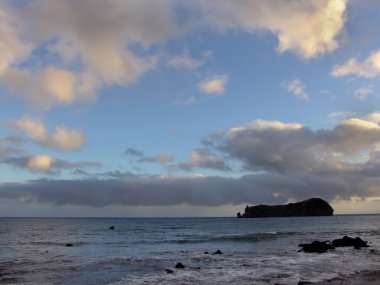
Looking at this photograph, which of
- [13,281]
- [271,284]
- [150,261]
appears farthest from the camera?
[150,261]

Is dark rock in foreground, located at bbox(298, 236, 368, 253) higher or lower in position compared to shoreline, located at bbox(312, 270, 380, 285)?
higher

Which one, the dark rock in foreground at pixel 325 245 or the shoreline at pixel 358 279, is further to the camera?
the dark rock in foreground at pixel 325 245

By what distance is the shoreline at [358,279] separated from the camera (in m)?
28.8

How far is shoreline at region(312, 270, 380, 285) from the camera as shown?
1134 inches

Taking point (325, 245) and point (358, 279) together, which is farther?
point (325, 245)

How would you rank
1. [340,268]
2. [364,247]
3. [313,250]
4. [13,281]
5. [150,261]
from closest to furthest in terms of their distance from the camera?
1. [13,281]
2. [340,268]
3. [150,261]
4. [313,250]
5. [364,247]

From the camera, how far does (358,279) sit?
30.5 meters

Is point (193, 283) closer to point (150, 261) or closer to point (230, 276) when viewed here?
point (230, 276)

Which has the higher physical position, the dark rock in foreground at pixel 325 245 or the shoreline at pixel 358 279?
the dark rock in foreground at pixel 325 245

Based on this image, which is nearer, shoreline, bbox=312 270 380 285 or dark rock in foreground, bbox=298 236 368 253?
shoreline, bbox=312 270 380 285

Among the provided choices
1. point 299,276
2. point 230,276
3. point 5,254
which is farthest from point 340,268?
point 5,254

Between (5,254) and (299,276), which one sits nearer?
(299,276)

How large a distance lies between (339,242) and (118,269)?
34.7 m

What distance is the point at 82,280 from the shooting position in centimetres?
3170
